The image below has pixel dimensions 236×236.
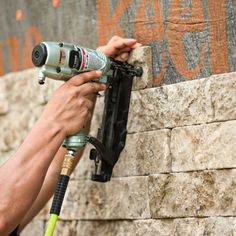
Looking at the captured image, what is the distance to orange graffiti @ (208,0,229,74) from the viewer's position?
292cm

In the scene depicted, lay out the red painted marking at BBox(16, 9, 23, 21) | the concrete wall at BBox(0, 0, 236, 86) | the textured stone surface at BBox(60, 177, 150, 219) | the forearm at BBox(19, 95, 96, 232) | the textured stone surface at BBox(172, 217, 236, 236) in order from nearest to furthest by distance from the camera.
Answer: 1. the textured stone surface at BBox(172, 217, 236, 236)
2. the concrete wall at BBox(0, 0, 236, 86)
3. the textured stone surface at BBox(60, 177, 150, 219)
4. the forearm at BBox(19, 95, 96, 232)
5. the red painted marking at BBox(16, 9, 23, 21)

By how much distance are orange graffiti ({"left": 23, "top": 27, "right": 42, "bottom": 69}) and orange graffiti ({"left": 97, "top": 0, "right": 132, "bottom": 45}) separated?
527mm

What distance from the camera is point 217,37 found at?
2.94 meters

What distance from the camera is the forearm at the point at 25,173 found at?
2852 millimetres

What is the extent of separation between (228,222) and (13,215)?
32.2 inches

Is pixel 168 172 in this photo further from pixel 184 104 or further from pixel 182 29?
pixel 182 29

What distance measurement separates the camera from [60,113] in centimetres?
295

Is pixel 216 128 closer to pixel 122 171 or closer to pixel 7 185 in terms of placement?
pixel 122 171

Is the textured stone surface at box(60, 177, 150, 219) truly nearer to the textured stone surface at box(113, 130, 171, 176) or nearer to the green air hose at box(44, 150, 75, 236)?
the textured stone surface at box(113, 130, 171, 176)

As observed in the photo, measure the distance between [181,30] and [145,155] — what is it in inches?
21.9

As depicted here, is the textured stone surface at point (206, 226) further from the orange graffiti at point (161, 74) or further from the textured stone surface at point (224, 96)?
the orange graffiti at point (161, 74)

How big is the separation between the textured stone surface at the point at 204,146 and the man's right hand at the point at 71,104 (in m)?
0.41

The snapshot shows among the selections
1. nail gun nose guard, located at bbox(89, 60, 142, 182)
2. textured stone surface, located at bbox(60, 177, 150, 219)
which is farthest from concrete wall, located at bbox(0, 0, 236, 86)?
textured stone surface, located at bbox(60, 177, 150, 219)

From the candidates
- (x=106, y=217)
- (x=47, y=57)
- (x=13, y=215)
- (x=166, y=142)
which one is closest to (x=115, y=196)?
(x=106, y=217)
